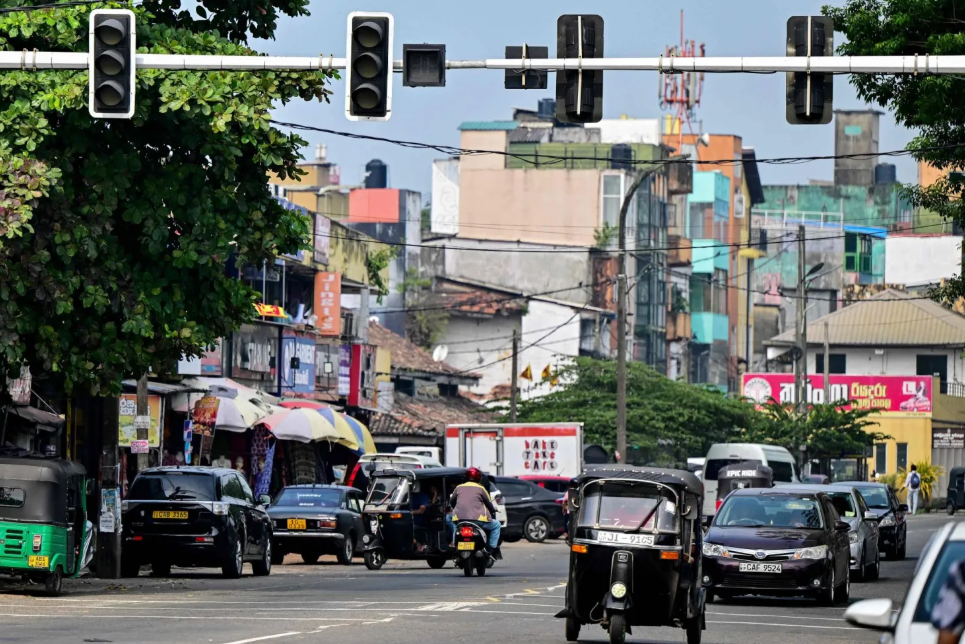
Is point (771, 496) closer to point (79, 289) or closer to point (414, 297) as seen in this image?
point (79, 289)

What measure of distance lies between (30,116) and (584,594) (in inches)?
387

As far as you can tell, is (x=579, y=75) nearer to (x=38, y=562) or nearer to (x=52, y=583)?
(x=38, y=562)

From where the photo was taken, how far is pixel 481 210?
87.8 meters

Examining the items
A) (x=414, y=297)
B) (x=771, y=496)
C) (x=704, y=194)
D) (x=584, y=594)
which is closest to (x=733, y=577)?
(x=771, y=496)

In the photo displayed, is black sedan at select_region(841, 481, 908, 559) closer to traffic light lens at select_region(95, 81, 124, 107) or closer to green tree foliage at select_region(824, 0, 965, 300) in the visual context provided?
green tree foliage at select_region(824, 0, 965, 300)

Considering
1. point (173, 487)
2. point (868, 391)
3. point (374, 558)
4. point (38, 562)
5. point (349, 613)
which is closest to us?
point (349, 613)

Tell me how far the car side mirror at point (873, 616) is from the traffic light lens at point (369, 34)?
7.29m

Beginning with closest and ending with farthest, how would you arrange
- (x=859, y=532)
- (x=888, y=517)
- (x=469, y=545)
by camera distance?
(x=859, y=532) < (x=469, y=545) < (x=888, y=517)

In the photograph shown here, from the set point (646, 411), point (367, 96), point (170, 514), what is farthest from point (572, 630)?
point (646, 411)

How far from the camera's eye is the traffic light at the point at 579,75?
15.0 meters

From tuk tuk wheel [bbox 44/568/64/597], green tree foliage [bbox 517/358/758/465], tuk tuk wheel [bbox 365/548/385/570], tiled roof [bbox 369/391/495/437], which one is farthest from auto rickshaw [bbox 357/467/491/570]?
green tree foliage [bbox 517/358/758/465]

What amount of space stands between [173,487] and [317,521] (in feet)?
18.9

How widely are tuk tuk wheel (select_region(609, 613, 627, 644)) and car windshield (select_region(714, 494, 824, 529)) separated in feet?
25.3

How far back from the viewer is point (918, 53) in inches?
936
